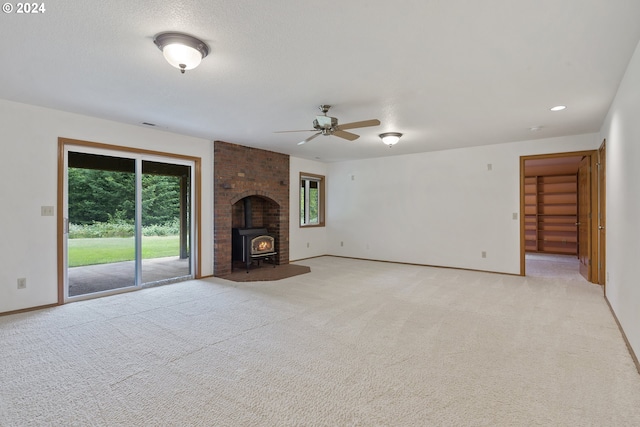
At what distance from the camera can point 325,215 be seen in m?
8.49

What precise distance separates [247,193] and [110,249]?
2441mm

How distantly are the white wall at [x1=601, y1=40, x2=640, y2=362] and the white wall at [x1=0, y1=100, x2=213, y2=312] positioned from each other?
5.88 meters

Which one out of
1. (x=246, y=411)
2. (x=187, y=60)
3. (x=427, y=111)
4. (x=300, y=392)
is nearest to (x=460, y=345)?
(x=300, y=392)

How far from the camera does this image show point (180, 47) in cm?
231

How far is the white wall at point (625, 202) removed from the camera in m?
2.51

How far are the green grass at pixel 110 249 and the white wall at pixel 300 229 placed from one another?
290 cm

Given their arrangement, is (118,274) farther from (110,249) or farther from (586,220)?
(586,220)

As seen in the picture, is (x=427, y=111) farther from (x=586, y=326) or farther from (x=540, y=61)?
(x=586, y=326)

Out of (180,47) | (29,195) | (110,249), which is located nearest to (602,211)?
(180,47)

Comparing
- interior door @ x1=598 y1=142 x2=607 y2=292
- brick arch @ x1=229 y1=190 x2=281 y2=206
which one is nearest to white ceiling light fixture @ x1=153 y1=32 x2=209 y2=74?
brick arch @ x1=229 y1=190 x2=281 y2=206

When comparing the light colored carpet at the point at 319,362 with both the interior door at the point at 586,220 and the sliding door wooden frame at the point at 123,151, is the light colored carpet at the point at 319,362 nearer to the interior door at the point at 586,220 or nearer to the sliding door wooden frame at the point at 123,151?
the sliding door wooden frame at the point at 123,151

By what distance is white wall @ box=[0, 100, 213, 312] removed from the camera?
3.64 m

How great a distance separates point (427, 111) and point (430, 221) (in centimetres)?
327

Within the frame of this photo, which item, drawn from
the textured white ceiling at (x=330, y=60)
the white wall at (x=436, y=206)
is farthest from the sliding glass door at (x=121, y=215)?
the white wall at (x=436, y=206)
